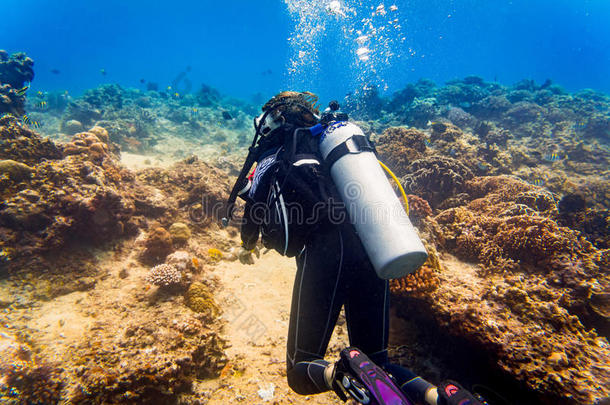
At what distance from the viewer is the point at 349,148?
241 cm

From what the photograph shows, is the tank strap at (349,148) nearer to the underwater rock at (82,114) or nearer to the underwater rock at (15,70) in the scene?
the underwater rock at (15,70)

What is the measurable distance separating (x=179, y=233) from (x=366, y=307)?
481cm

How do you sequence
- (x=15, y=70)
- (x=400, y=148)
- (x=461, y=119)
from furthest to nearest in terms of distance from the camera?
(x=461, y=119)
(x=15, y=70)
(x=400, y=148)

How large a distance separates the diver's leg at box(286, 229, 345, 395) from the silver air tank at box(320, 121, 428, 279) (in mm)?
357

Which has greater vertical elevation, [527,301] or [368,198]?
[368,198]

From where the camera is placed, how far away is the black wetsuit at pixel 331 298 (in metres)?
2.37

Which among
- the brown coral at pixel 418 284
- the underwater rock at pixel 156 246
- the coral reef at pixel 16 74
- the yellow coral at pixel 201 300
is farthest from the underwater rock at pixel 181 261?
the coral reef at pixel 16 74

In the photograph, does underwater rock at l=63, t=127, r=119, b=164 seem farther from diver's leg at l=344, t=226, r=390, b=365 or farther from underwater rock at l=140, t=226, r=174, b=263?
diver's leg at l=344, t=226, r=390, b=365

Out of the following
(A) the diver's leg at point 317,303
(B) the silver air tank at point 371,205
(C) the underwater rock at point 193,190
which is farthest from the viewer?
(C) the underwater rock at point 193,190

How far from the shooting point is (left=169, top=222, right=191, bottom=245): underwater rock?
5.66m

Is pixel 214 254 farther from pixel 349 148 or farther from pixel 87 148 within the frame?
pixel 349 148

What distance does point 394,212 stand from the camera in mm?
2139

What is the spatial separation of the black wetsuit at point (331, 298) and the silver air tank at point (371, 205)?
0.26m

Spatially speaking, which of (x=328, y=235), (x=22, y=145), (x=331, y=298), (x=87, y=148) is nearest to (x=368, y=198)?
(x=328, y=235)
